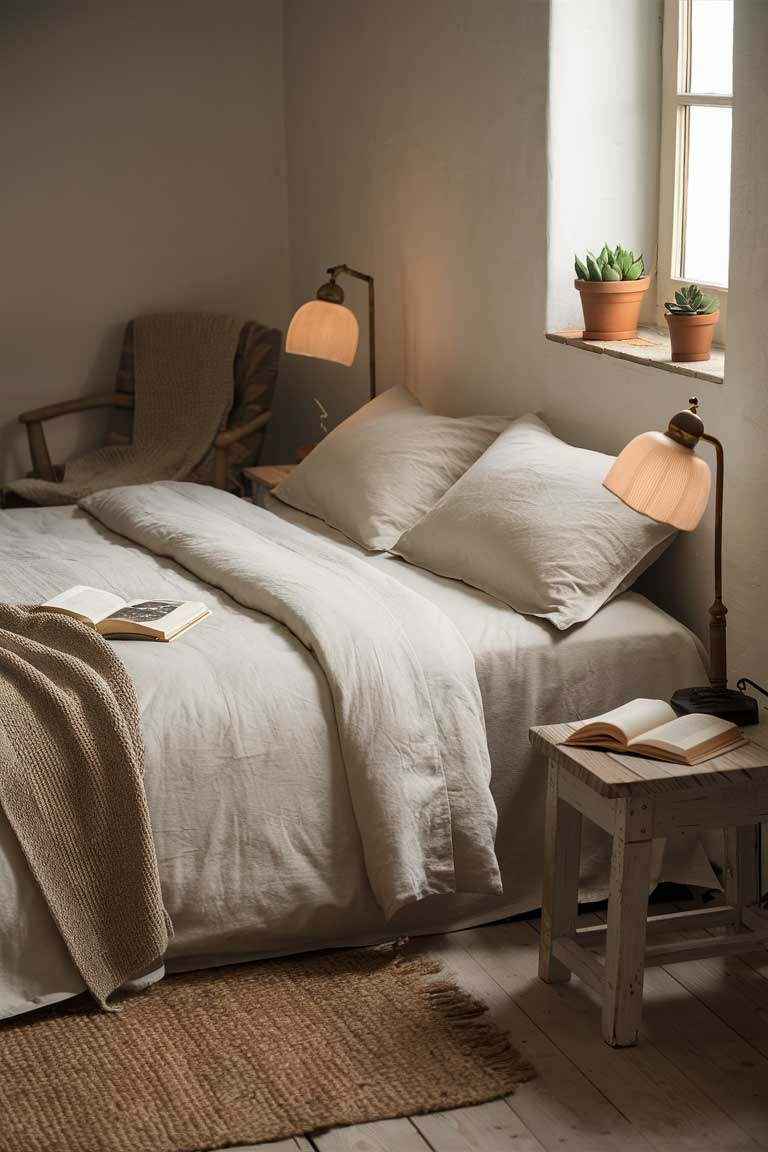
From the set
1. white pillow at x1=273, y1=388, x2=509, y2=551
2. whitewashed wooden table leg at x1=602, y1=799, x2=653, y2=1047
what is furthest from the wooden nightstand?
whitewashed wooden table leg at x1=602, y1=799, x2=653, y2=1047

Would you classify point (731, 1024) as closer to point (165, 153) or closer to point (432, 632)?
point (432, 632)

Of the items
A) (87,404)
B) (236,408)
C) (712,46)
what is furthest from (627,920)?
(87,404)

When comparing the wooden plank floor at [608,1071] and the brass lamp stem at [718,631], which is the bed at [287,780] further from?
the brass lamp stem at [718,631]

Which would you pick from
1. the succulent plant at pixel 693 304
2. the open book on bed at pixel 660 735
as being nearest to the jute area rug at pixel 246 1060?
the open book on bed at pixel 660 735

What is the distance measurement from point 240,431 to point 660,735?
280cm

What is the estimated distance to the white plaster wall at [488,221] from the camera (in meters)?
2.77

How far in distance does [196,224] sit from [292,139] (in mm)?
480

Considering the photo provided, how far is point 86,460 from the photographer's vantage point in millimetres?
5125

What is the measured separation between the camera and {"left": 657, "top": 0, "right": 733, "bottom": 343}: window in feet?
10.8

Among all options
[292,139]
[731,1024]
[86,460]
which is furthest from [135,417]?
[731,1024]

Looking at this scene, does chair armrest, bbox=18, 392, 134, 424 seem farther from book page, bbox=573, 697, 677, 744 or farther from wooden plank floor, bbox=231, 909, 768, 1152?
book page, bbox=573, 697, 677, 744

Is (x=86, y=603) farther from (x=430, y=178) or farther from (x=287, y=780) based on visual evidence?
(x=430, y=178)

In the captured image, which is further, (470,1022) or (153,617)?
(153,617)

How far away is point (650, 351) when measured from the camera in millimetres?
3229
